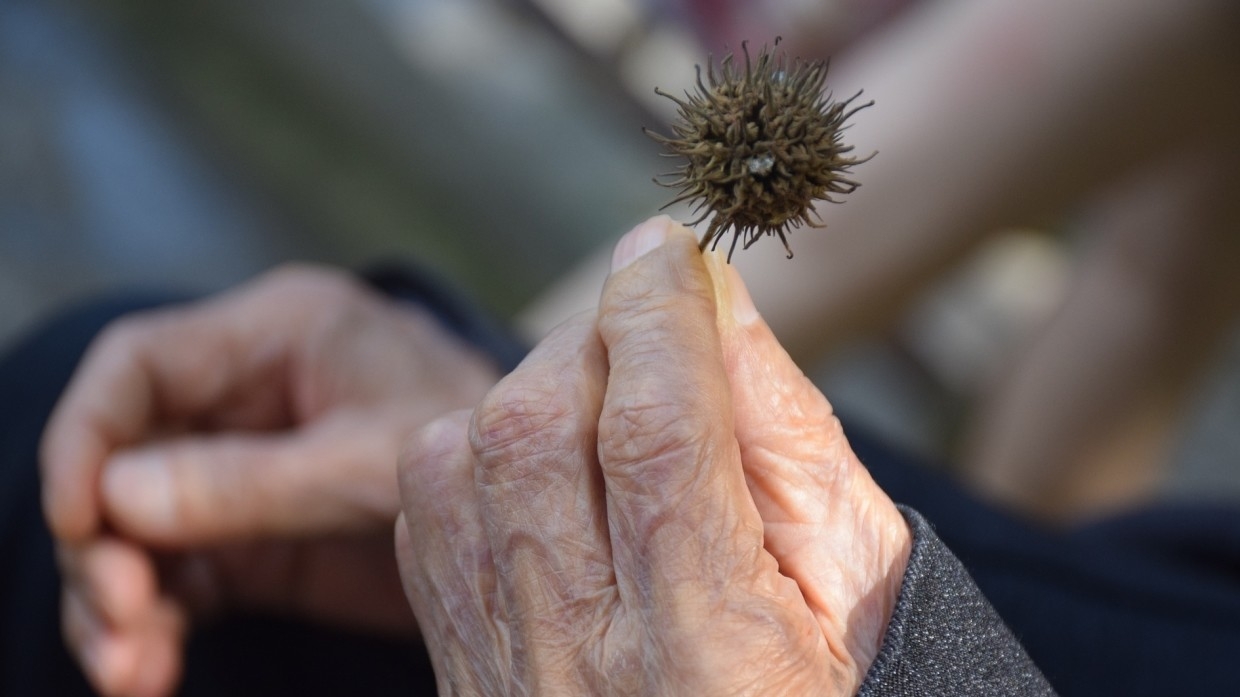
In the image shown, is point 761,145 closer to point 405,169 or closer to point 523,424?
point 523,424

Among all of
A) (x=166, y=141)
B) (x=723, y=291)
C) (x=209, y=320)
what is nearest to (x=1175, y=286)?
(x=723, y=291)

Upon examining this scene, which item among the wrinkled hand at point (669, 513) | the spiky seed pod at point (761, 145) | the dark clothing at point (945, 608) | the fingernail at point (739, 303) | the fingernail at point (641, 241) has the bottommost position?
the dark clothing at point (945, 608)

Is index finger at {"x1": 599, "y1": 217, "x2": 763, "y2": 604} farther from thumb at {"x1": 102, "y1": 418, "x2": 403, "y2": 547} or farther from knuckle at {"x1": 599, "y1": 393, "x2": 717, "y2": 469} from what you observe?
thumb at {"x1": 102, "y1": 418, "x2": 403, "y2": 547}

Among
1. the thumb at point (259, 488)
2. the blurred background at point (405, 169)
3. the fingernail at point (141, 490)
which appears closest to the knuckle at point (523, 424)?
the thumb at point (259, 488)

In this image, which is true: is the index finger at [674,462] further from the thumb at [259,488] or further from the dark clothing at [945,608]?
the thumb at [259,488]

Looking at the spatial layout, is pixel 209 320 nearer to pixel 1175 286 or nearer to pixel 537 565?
pixel 537 565

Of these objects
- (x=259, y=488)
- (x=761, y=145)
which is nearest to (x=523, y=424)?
(x=761, y=145)
